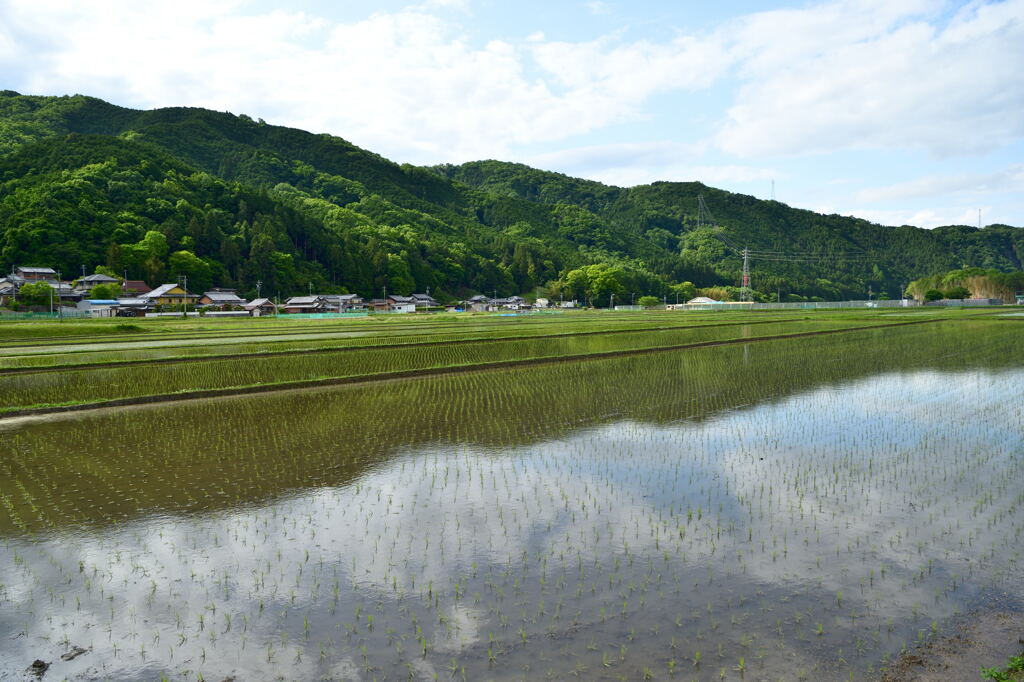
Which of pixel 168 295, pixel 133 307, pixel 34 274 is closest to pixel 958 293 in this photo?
pixel 168 295

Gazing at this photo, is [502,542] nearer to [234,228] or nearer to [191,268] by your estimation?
[191,268]

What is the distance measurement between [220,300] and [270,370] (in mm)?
79190

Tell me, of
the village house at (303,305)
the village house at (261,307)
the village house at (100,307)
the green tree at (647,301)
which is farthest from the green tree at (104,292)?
the green tree at (647,301)

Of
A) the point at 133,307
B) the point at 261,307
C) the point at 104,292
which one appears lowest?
the point at 261,307

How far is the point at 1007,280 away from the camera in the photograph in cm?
12700

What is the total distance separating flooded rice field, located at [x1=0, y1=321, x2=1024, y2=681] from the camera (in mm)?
4199

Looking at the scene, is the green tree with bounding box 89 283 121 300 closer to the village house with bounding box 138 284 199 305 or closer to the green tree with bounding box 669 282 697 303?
the village house with bounding box 138 284 199 305

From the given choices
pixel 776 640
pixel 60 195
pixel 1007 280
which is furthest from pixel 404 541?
pixel 1007 280

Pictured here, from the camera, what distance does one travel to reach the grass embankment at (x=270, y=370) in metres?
14.8

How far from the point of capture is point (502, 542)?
5992 mm

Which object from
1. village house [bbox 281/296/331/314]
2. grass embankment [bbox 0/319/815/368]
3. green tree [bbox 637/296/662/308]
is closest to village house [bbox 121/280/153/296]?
village house [bbox 281/296/331/314]

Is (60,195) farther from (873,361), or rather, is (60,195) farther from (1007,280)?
(1007,280)

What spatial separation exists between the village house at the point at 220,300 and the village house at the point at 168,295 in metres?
2.50

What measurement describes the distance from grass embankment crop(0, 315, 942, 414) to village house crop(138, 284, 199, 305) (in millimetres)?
73556
